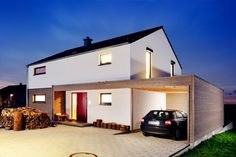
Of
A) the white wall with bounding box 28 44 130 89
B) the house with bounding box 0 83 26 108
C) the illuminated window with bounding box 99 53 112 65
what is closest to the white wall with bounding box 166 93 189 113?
the white wall with bounding box 28 44 130 89

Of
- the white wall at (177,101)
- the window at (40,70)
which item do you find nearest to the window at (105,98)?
the white wall at (177,101)

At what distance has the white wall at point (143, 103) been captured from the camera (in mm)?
12719

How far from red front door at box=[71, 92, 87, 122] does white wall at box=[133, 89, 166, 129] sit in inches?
193

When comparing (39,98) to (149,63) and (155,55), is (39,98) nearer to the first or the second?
(149,63)

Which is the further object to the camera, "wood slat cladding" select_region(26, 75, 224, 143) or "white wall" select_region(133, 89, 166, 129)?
"white wall" select_region(133, 89, 166, 129)

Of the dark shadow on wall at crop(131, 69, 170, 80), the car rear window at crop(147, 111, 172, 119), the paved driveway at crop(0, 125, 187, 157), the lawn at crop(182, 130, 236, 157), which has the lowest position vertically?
the lawn at crop(182, 130, 236, 157)

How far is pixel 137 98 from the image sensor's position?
12938 millimetres

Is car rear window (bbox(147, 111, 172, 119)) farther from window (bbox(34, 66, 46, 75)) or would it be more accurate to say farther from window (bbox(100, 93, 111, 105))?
window (bbox(34, 66, 46, 75))

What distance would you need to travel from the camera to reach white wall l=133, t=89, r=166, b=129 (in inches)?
501

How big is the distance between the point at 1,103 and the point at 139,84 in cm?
2503

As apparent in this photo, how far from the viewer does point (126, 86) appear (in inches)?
471

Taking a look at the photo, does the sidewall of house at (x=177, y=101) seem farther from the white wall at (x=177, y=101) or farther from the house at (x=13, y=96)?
the house at (x=13, y=96)

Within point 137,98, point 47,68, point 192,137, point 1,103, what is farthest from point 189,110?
point 1,103

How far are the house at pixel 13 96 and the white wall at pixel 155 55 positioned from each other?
18.4 metres
